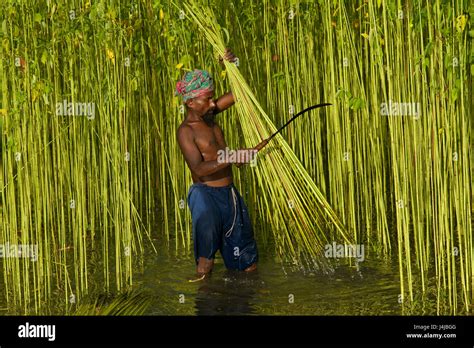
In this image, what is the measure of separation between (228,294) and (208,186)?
2.27 feet

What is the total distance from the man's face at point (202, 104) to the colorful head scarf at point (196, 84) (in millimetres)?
27

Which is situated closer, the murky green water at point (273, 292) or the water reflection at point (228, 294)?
the murky green water at point (273, 292)

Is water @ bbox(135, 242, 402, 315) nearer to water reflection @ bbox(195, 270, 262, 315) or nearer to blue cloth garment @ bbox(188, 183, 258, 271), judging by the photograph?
water reflection @ bbox(195, 270, 262, 315)

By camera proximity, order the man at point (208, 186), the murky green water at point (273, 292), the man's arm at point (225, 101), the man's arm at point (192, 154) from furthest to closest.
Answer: the man's arm at point (225, 101) → the man at point (208, 186) → the man's arm at point (192, 154) → the murky green water at point (273, 292)

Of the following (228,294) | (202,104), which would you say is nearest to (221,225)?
(228,294)

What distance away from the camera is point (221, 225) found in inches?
254

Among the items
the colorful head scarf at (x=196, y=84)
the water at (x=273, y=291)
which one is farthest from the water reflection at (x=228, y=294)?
the colorful head scarf at (x=196, y=84)

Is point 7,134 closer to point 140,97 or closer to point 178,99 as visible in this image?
point 178,99

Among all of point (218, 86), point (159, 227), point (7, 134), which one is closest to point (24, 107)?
point (7, 134)

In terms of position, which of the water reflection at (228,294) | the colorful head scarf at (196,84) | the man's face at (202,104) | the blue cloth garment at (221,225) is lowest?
the water reflection at (228,294)

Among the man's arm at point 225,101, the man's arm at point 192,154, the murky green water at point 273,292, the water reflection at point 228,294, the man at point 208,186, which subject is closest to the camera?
the murky green water at point 273,292

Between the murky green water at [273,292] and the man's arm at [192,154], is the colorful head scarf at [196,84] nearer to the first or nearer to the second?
the man's arm at [192,154]

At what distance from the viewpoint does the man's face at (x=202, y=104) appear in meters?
6.38

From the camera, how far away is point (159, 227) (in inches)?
324
